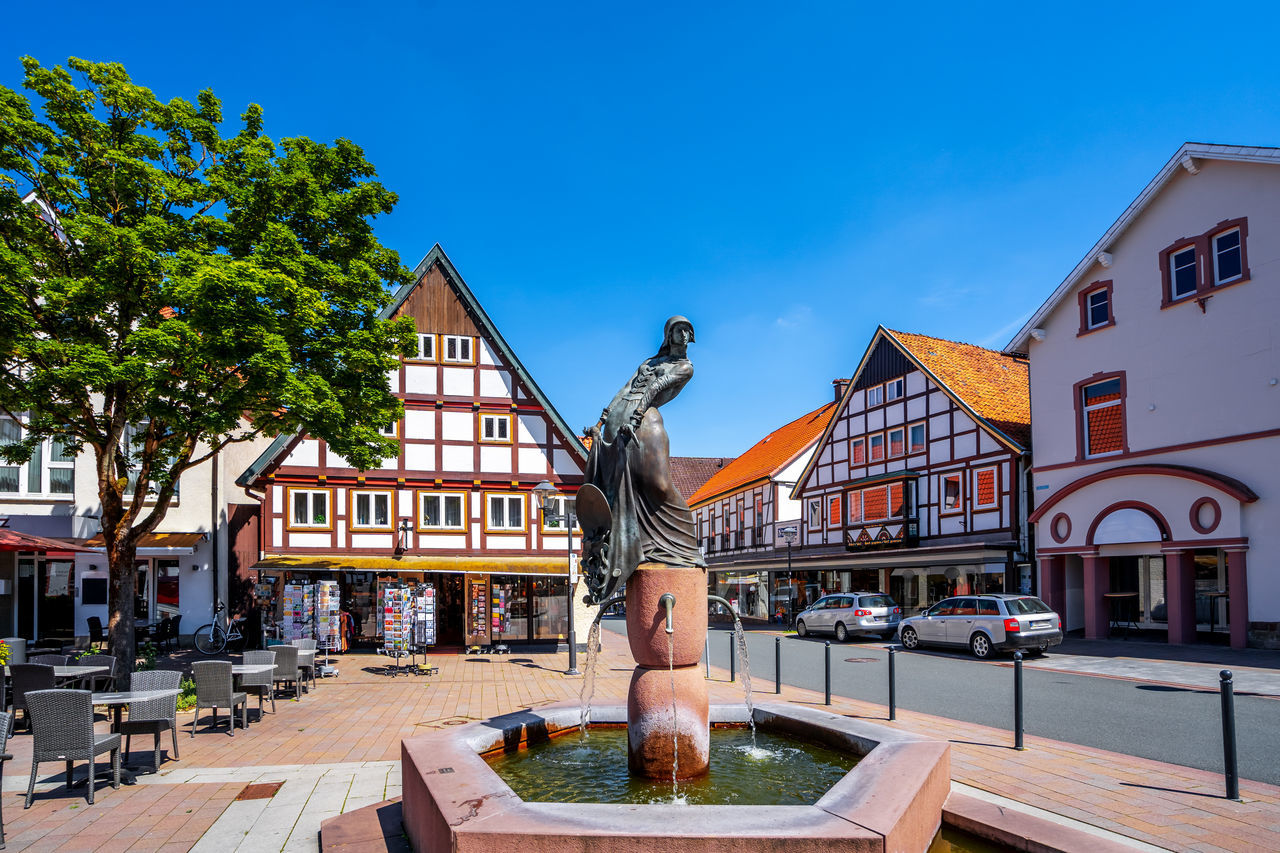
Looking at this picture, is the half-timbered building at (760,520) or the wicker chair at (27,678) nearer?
the wicker chair at (27,678)

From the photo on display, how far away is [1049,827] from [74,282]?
47.9 ft

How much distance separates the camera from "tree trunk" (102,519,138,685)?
47.0 feet

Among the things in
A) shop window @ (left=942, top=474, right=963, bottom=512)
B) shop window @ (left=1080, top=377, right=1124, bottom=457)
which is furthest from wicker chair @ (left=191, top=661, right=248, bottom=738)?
shop window @ (left=942, top=474, right=963, bottom=512)

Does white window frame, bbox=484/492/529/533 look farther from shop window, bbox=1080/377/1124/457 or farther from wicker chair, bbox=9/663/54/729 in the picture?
shop window, bbox=1080/377/1124/457

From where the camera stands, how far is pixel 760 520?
155 feet

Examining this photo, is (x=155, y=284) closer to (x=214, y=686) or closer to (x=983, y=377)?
(x=214, y=686)

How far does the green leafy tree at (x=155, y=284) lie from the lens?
13781 mm

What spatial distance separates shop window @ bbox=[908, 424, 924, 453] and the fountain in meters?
27.9

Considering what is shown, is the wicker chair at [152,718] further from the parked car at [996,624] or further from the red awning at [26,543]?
the parked car at [996,624]

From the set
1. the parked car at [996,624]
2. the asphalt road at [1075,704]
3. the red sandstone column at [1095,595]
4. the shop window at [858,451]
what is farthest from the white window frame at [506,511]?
the shop window at [858,451]

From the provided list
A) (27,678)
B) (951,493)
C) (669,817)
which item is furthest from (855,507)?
(669,817)

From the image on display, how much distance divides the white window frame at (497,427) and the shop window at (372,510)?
3.13m

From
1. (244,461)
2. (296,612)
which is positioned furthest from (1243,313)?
(244,461)

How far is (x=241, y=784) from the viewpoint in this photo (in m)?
8.27
